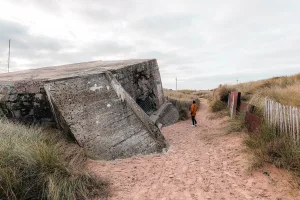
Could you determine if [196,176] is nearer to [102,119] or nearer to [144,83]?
[102,119]

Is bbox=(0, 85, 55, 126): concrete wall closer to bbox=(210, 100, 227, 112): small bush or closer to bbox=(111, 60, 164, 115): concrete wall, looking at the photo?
bbox=(111, 60, 164, 115): concrete wall

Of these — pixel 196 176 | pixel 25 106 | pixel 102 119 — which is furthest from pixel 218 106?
pixel 25 106

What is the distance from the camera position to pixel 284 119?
4836 mm

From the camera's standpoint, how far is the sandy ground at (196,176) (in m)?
3.72

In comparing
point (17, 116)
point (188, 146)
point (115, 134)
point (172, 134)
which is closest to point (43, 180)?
point (115, 134)

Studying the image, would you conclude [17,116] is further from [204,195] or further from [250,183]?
[250,183]

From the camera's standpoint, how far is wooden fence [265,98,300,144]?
448cm

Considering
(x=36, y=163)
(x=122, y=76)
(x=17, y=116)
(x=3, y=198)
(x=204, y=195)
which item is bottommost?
(x=204, y=195)

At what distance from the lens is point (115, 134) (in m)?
5.57

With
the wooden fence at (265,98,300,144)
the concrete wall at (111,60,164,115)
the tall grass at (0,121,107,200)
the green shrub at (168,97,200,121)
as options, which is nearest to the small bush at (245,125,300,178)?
the wooden fence at (265,98,300,144)

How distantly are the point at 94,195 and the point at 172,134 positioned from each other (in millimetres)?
5047

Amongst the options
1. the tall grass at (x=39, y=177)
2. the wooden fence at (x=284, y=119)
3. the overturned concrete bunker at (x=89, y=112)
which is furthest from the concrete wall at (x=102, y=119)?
the wooden fence at (x=284, y=119)

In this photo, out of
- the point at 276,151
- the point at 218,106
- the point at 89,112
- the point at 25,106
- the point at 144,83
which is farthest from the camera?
the point at 218,106

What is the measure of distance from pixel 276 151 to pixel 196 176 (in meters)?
1.41
